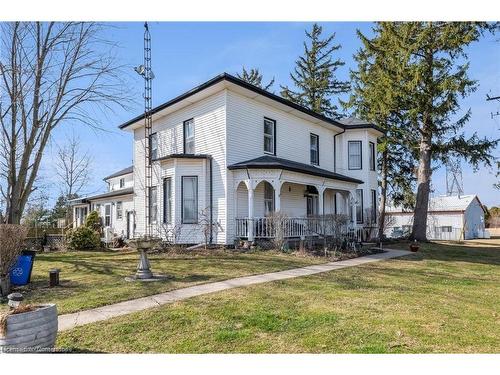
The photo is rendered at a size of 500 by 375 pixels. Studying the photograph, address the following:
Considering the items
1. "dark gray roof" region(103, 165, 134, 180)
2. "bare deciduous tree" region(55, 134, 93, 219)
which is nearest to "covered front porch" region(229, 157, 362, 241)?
"dark gray roof" region(103, 165, 134, 180)

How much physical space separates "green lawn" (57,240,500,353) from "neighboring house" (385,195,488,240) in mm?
27804

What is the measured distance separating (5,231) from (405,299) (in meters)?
6.40

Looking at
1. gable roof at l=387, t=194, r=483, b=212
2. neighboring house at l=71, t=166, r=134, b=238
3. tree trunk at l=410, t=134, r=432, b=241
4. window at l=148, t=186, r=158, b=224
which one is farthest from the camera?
gable roof at l=387, t=194, r=483, b=212

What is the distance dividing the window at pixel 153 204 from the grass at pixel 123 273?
12.2 ft

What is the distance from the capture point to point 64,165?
26.9 metres

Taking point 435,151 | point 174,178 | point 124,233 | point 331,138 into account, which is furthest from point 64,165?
point 435,151

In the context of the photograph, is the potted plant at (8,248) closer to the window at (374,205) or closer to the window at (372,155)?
the window at (374,205)

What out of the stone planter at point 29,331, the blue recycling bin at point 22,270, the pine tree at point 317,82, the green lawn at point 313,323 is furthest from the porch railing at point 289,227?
the pine tree at point 317,82

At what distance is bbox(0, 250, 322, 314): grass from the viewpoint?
6.36 m

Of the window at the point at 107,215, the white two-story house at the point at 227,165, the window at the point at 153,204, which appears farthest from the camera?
the window at the point at 107,215

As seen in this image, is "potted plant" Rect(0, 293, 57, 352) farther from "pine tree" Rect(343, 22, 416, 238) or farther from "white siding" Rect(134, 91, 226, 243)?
"pine tree" Rect(343, 22, 416, 238)

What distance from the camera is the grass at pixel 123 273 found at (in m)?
6.36
